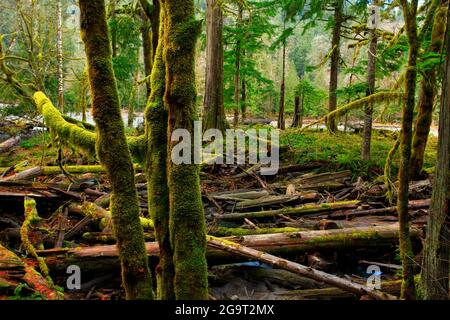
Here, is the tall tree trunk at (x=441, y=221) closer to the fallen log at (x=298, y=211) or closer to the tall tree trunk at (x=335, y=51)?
the fallen log at (x=298, y=211)

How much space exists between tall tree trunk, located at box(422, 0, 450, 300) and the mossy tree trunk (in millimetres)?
2560

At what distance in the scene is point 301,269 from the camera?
14.1ft

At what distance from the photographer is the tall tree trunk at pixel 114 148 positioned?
278 centimetres

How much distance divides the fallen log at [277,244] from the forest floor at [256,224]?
0.02m

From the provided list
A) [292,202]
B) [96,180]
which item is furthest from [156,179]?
[96,180]

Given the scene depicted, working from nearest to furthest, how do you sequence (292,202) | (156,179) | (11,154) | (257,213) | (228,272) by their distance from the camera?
(156,179) < (228,272) < (257,213) < (292,202) < (11,154)

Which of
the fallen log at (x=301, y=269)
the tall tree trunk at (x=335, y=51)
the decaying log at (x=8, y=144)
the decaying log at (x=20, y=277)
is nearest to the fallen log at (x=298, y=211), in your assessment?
the fallen log at (x=301, y=269)

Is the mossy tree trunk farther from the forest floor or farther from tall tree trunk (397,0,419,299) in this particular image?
tall tree trunk (397,0,419,299)

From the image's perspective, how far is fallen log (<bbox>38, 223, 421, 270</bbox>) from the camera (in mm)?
4906

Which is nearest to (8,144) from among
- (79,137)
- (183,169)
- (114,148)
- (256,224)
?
(256,224)

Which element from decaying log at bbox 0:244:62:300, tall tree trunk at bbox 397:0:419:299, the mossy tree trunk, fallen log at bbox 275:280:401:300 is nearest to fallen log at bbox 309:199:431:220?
fallen log at bbox 275:280:401:300

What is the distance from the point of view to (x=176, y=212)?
3.10 m
